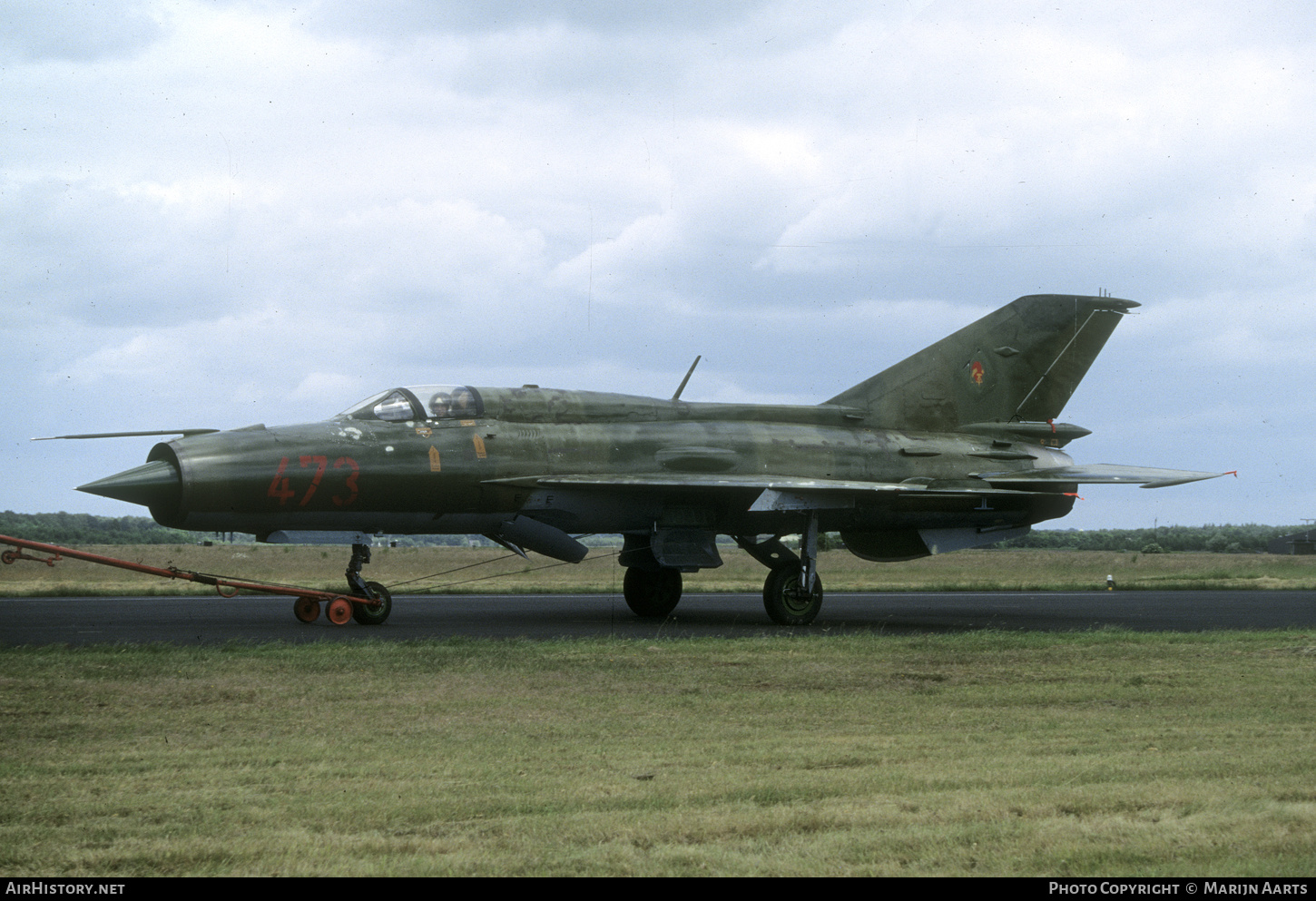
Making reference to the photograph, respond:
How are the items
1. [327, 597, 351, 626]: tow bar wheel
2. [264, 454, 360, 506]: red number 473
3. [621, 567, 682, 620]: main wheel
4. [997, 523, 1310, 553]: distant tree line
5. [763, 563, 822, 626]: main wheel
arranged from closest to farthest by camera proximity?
1. [264, 454, 360, 506]: red number 473
2. [327, 597, 351, 626]: tow bar wheel
3. [763, 563, 822, 626]: main wheel
4. [621, 567, 682, 620]: main wheel
5. [997, 523, 1310, 553]: distant tree line

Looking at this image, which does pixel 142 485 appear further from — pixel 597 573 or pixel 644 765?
pixel 597 573

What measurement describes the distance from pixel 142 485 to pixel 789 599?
28.9 feet

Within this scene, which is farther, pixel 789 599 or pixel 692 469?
pixel 692 469

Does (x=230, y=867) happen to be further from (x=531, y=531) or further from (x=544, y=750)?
(x=531, y=531)

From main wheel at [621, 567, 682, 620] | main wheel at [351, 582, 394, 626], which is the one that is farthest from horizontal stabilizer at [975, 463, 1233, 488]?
main wheel at [351, 582, 394, 626]

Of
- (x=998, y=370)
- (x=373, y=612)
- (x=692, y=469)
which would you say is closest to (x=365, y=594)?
(x=373, y=612)

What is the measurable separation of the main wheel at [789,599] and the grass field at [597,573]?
6014 mm

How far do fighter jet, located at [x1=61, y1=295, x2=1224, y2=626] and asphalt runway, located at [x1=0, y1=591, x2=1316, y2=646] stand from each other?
1.04 meters

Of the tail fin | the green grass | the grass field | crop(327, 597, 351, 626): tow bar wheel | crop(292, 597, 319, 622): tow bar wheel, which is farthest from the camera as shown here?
the grass field

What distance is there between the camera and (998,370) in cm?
2041

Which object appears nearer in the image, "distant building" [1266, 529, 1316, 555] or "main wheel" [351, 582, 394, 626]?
"main wheel" [351, 582, 394, 626]

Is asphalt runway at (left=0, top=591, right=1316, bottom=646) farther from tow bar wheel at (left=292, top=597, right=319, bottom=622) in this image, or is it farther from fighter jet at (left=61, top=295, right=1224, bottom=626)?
fighter jet at (left=61, top=295, right=1224, bottom=626)

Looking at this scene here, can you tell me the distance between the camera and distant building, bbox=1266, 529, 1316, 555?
5538 cm

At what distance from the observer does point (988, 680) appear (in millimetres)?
10305
